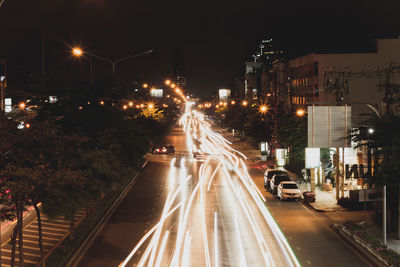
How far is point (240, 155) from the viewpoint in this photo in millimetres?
62125

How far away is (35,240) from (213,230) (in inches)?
320

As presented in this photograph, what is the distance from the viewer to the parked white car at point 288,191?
31.7 metres

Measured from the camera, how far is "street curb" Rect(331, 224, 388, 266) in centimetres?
1861

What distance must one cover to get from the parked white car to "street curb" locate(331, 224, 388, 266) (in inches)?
263

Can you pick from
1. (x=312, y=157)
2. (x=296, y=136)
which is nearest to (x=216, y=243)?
(x=312, y=157)

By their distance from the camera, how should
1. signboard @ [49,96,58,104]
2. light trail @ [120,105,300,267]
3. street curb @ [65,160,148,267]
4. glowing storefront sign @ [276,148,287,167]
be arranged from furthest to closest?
glowing storefront sign @ [276,148,287,167]
signboard @ [49,96,58,104]
street curb @ [65,160,148,267]
light trail @ [120,105,300,267]

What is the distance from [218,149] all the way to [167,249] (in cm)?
4925

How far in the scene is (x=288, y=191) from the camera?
104ft

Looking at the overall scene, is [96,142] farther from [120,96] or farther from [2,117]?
[2,117]

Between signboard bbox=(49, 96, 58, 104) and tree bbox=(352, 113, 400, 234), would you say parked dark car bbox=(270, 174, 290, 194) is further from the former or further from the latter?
signboard bbox=(49, 96, 58, 104)

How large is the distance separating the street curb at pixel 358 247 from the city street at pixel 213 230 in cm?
34

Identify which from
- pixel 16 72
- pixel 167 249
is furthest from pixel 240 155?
pixel 167 249

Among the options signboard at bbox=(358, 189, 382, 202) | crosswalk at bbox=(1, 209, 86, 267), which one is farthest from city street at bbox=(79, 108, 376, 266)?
signboard at bbox=(358, 189, 382, 202)

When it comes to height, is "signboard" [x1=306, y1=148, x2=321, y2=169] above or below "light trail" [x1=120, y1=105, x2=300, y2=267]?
above
